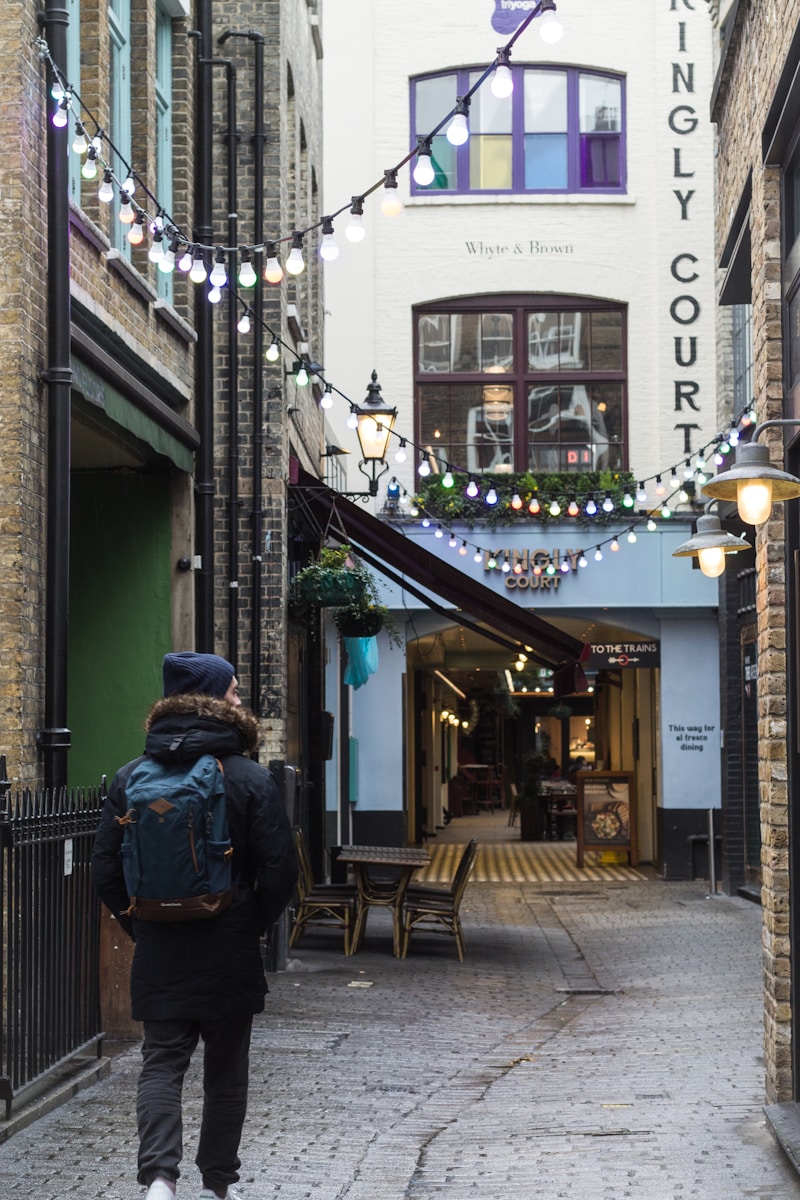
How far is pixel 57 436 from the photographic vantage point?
28.6 feet

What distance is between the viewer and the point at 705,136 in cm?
2364

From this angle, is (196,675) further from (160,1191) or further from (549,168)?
(549,168)

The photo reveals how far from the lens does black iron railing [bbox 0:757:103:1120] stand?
7.16 meters

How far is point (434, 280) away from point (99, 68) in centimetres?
1379

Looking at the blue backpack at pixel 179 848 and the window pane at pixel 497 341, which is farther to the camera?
the window pane at pixel 497 341

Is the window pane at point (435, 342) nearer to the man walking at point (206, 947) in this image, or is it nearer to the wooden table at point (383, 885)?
the wooden table at point (383, 885)

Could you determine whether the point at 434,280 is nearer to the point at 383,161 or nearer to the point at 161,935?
the point at 383,161

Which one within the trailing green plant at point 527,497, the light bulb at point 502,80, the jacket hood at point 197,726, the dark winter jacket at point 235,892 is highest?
the trailing green plant at point 527,497

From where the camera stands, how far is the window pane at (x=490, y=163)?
954 inches

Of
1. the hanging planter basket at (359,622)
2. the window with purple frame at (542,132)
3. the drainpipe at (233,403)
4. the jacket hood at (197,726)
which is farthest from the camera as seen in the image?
the window with purple frame at (542,132)

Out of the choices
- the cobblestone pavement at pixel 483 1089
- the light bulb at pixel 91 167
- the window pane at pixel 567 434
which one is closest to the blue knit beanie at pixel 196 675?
the cobblestone pavement at pixel 483 1089

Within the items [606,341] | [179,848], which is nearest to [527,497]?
[606,341]

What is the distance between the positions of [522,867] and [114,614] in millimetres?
13814

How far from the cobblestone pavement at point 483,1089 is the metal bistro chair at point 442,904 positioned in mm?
272
